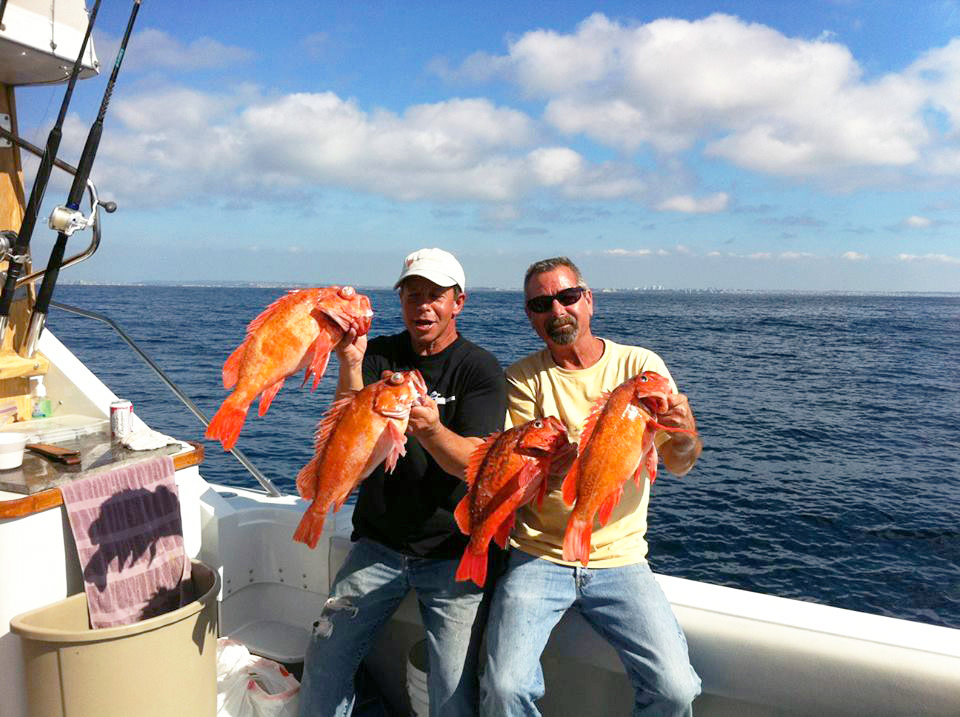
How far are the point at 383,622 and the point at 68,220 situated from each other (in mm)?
2392

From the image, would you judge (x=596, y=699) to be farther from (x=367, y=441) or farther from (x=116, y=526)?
(x=116, y=526)

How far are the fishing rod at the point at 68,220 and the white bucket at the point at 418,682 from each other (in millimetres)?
2501

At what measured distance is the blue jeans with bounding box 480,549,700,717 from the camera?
2.85 metres

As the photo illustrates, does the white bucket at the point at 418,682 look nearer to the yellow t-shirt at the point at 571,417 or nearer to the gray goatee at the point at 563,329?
the yellow t-shirt at the point at 571,417

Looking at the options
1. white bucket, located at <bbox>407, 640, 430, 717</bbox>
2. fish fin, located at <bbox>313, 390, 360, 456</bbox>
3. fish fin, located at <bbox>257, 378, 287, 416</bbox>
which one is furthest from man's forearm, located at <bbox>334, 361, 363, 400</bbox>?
white bucket, located at <bbox>407, 640, 430, 717</bbox>

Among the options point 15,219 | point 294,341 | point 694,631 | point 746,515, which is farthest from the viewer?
point 746,515

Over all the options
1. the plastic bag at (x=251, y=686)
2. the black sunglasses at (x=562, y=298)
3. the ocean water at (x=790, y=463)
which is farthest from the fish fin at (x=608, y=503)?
the ocean water at (x=790, y=463)

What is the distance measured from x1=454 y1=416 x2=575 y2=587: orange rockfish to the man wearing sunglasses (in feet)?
0.75

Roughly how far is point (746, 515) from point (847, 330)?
46467 mm

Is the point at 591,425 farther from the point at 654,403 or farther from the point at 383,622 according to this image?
the point at 383,622

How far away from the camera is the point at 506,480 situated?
8.60 feet

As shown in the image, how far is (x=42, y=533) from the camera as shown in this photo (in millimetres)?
2883

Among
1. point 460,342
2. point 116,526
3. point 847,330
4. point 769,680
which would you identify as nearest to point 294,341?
point 460,342

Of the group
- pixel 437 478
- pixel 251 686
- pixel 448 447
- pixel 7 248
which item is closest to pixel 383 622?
pixel 437 478
